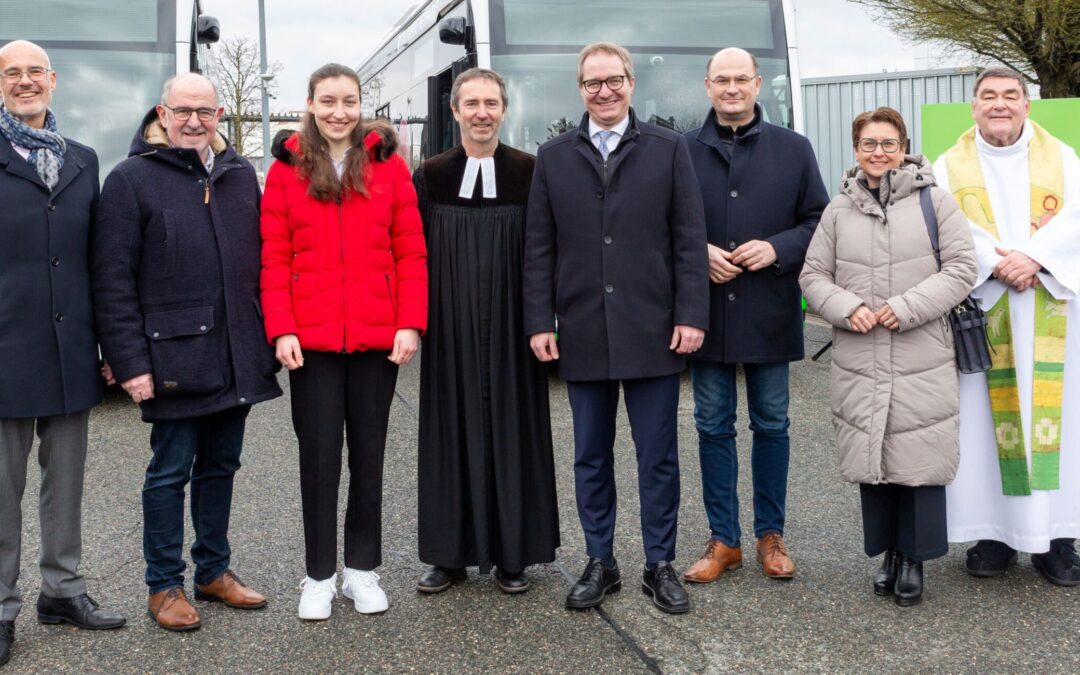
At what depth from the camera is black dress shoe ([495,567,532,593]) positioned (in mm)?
4340

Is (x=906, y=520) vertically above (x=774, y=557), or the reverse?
(x=906, y=520)

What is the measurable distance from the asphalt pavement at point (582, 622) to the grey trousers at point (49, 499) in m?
0.19

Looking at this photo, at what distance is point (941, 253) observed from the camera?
4.12m

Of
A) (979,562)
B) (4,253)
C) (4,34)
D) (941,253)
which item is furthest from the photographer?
(4,34)

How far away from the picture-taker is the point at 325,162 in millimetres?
3990

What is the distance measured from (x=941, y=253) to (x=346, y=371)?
7.49ft

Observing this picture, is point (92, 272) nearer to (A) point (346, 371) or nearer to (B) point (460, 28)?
(A) point (346, 371)

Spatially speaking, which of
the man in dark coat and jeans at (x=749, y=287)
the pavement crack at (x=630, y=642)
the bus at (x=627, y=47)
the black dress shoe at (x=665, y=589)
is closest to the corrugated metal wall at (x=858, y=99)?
the bus at (x=627, y=47)

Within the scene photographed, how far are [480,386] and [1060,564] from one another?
2.41m

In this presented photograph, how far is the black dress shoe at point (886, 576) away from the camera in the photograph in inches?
167

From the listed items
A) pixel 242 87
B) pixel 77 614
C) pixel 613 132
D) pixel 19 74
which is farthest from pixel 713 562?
pixel 242 87

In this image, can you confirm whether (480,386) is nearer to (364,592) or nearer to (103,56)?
(364,592)

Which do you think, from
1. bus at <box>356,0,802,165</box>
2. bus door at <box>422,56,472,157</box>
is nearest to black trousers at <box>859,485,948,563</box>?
bus at <box>356,0,802,165</box>

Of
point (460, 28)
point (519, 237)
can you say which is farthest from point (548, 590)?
point (460, 28)
